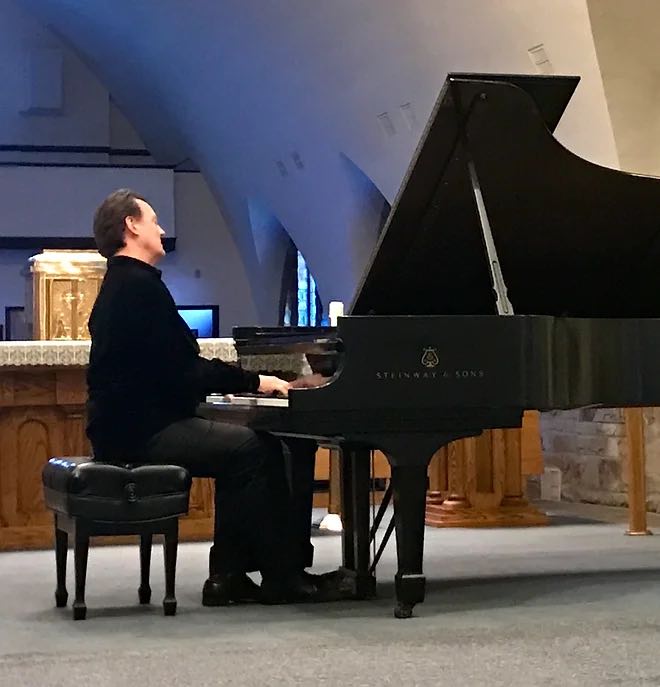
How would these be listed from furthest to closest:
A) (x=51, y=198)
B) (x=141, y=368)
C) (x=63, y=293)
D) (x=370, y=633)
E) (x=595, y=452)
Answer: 1. (x=51, y=198)
2. (x=595, y=452)
3. (x=63, y=293)
4. (x=141, y=368)
5. (x=370, y=633)

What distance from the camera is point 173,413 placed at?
449cm

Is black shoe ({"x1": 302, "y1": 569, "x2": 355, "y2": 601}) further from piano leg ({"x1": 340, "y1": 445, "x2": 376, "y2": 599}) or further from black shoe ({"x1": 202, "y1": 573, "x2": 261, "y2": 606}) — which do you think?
black shoe ({"x1": 202, "y1": 573, "x2": 261, "y2": 606})

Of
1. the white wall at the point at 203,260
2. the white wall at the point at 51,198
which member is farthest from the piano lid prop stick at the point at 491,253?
the white wall at the point at 203,260

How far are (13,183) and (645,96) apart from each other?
33.4ft

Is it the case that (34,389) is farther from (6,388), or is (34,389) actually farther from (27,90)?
(27,90)

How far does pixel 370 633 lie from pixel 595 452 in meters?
5.13

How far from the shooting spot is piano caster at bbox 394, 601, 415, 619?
4195 mm

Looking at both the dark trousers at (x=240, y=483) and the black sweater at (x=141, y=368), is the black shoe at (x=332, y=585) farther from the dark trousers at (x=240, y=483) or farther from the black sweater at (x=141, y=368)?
the black sweater at (x=141, y=368)

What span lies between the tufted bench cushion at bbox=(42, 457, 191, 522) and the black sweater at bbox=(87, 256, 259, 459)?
149 millimetres

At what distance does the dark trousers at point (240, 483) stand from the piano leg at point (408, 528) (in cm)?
46

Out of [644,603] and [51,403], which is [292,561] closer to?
[644,603]

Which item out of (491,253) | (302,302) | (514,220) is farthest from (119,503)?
(302,302)

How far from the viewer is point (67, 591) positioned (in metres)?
4.84

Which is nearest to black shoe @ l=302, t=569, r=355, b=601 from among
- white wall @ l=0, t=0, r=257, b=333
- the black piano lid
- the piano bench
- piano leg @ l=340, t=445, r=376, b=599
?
piano leg @ l=340, t=445, r=376, b=599
